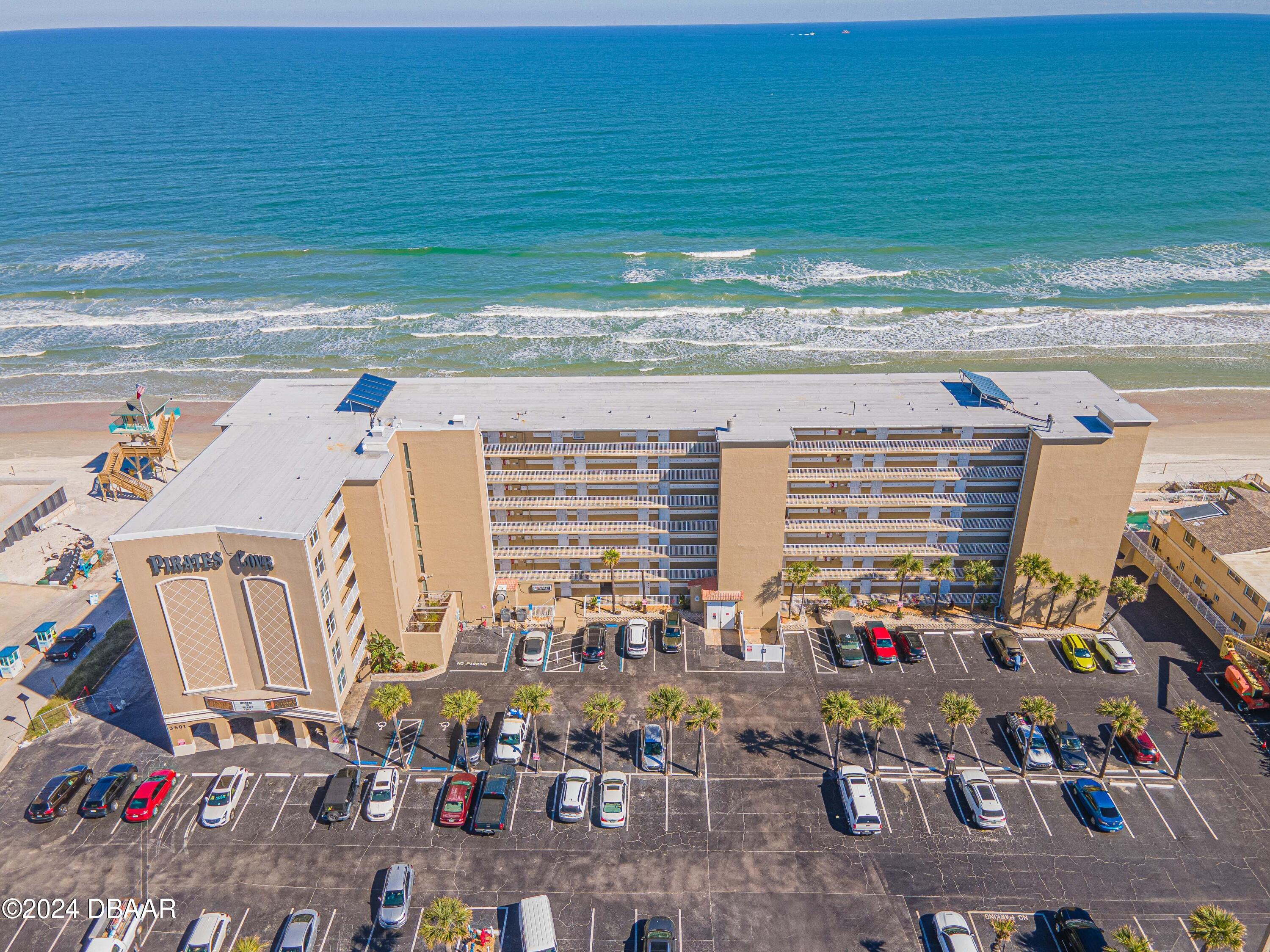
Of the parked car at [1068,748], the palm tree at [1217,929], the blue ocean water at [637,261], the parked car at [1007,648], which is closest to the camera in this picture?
the palm tree at [1217,929]

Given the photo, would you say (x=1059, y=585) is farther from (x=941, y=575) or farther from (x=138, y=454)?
(x=138, y=454)

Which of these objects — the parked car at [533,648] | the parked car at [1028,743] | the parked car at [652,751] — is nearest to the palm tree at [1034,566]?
the parked car at [1028,743]

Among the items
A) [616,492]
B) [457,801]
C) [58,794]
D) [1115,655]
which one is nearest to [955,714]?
[1115,655]

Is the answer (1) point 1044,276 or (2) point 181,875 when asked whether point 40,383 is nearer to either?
(2) point 181,875

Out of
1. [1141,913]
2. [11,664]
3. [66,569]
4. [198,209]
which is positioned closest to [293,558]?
[11,664]

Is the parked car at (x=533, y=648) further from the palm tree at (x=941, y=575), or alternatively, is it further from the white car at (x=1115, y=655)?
the white car at (x=1115, y=655)

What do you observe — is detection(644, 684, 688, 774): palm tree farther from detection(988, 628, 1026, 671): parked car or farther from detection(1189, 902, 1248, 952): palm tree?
detection(1189, 902, 1248, 952): palm tree

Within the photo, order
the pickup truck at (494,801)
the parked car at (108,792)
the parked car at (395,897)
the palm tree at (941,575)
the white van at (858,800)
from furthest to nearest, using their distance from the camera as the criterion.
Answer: the palm tree at (941,575), the parked car at (108,792), the pickup truck at (494,801), the white van at (858,800), the parked car at (395,897)
